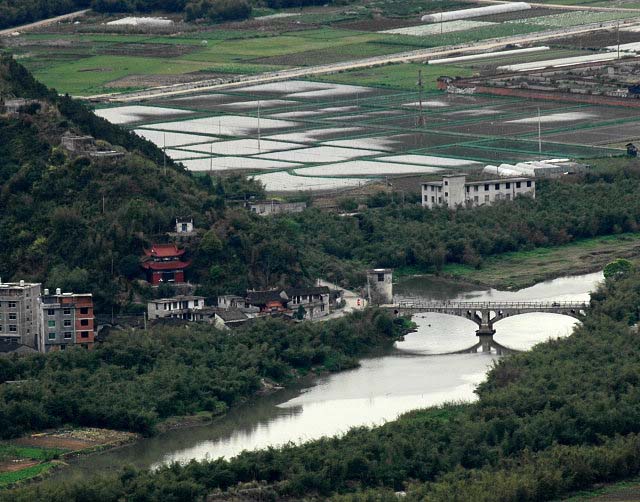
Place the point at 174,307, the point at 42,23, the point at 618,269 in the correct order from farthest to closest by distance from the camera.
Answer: the point at 42,23 < the point at 618,269 < the point at 174,307

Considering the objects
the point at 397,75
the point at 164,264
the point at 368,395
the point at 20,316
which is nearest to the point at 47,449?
the point at 368,395

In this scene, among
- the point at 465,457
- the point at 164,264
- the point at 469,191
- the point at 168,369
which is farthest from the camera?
the point at 469,191

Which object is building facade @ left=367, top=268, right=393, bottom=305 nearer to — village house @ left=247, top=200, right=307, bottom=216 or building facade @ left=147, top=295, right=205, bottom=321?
building facade @ left=147, top=295, right=205, bottom=321

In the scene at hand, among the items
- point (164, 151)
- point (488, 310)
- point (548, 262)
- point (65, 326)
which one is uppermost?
point (164, 151)

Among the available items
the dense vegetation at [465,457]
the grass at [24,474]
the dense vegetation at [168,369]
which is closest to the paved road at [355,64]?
the dense vegetation at [168,369]

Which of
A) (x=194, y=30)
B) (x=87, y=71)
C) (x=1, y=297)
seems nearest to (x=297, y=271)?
(x=1, y=297)

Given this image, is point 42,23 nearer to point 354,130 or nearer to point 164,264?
point 354,130

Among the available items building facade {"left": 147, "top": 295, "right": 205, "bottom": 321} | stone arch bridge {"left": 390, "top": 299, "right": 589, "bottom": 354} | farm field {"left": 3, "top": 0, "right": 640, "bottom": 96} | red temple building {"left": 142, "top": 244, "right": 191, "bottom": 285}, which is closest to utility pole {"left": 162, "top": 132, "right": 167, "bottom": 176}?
red temple building {"left": 142, "top": 244, "right": 191, "bottom": 285}
